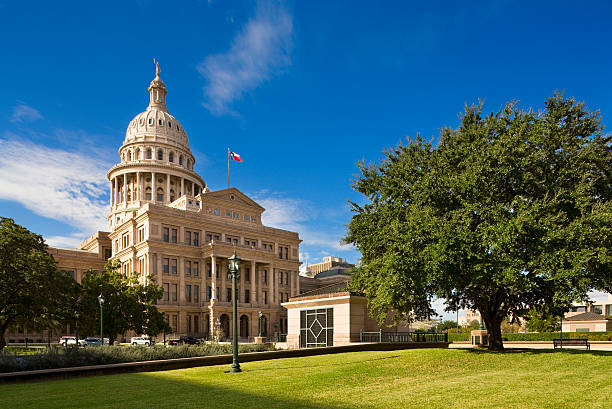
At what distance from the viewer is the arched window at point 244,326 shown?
83.6m

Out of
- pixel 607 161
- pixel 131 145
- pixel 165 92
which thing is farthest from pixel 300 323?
pixel 165 92

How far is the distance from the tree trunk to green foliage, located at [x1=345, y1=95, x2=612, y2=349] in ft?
0.17

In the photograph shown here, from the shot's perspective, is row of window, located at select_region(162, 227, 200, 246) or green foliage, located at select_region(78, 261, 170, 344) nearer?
green foliage, located at select_region(78, 261, 170, 344)

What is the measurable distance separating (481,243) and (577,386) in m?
7.61

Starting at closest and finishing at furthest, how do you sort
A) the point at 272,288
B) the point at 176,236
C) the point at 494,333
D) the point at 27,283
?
the point at 494,333
the point at 27,283
the point at 176,236
the point at 272,288

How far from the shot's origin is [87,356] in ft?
69.1

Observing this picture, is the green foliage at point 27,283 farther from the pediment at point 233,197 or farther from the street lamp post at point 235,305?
the pediment at point 233,197

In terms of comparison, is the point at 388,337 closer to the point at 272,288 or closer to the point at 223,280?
the point at 223,280

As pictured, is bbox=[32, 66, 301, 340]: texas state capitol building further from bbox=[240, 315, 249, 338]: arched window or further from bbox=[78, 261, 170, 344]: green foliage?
bbox=[78, 261, 170, 344]: green foliage

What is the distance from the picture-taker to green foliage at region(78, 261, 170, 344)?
1850 inches

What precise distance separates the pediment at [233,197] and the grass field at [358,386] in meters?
71.3

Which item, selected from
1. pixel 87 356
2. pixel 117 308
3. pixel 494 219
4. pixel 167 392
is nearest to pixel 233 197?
pixel 117 308

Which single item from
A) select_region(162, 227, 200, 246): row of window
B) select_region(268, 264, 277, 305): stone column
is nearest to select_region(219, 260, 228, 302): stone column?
select_region(162, 227, 200, 246): row of window

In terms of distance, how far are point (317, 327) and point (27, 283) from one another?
2391 centimetres
